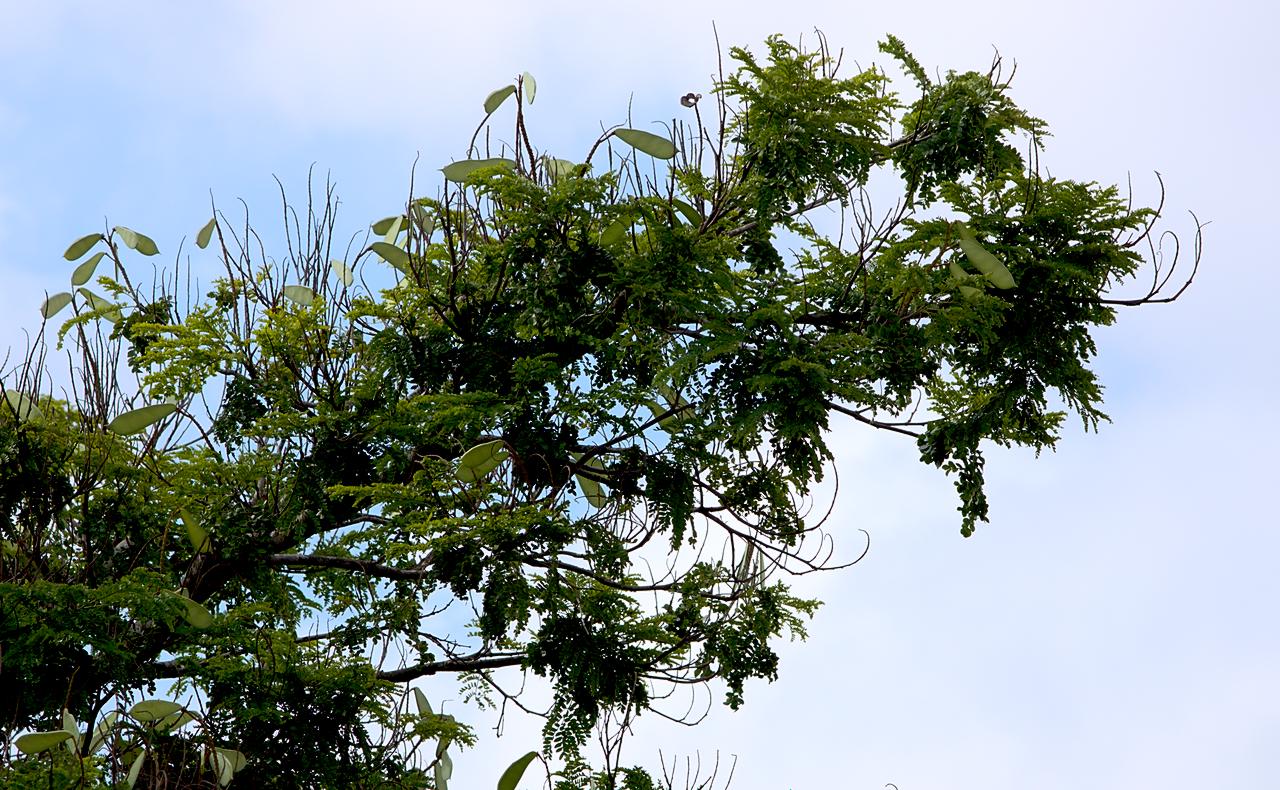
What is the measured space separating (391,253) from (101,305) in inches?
90.0

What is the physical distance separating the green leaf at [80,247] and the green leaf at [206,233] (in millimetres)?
592

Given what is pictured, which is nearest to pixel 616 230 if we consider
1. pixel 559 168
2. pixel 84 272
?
pixel 559 168

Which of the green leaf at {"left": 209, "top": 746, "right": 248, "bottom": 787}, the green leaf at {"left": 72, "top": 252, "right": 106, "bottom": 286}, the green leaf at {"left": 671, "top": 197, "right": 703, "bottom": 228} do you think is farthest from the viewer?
the green leaf at {"left": 72, "top": 252, "right": 106, "bottom": 286}

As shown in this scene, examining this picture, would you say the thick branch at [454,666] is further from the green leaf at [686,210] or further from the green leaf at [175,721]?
the green leaf at [686,210]

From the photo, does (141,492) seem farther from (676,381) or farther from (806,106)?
Result: (806,106)

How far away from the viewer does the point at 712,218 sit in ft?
19.9

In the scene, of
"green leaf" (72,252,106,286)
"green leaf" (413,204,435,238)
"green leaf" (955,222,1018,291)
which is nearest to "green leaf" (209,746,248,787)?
"green leaf" (413,204,435,238)

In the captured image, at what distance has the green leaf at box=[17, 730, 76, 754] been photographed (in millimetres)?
5316

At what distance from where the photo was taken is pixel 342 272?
7.97 metres

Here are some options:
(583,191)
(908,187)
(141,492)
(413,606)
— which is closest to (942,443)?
(908,187)

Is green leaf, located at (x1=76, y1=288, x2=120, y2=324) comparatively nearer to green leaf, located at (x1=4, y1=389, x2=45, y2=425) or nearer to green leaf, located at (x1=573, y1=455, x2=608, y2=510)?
green leaf, located at (x1=4, y1=389, x2=45, y2=425)

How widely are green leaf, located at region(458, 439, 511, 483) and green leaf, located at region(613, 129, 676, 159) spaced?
1540 mm

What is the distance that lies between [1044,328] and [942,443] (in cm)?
87

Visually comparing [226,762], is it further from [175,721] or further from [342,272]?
[342,272]
